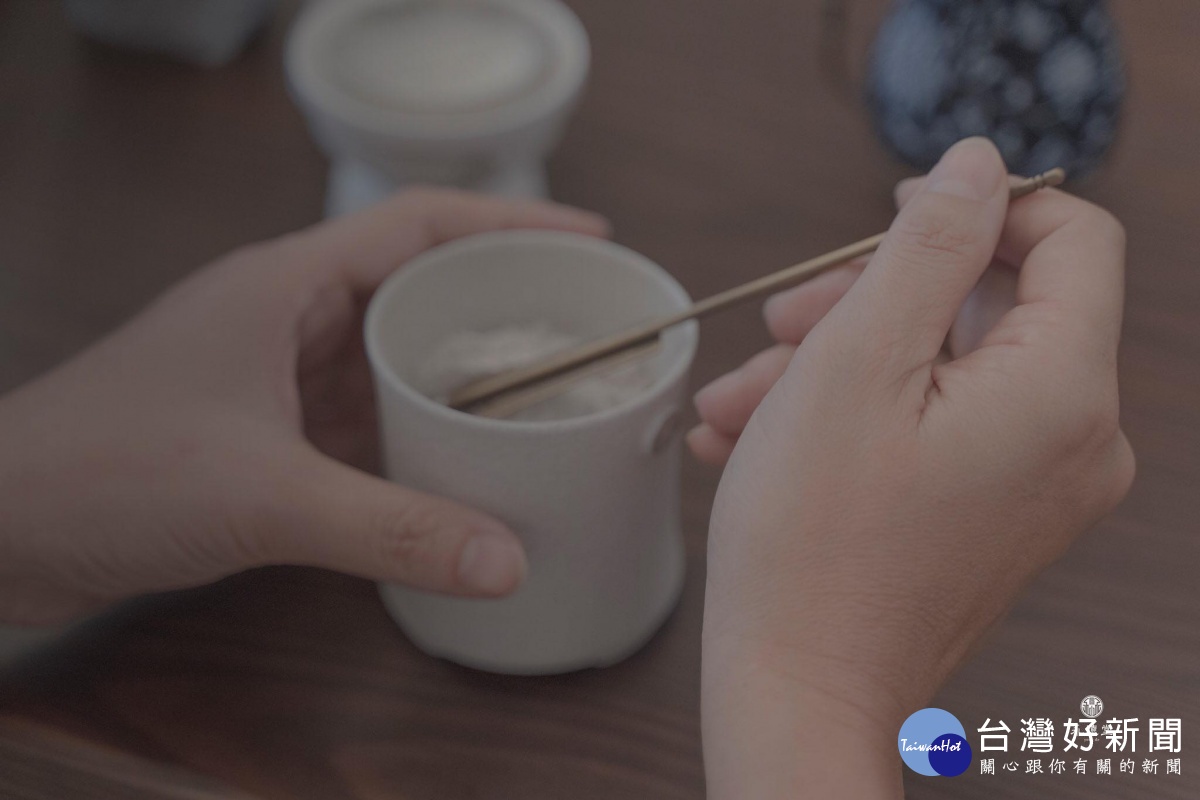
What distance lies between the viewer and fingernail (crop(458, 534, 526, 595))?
16.7 inches

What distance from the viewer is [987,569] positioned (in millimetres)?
385

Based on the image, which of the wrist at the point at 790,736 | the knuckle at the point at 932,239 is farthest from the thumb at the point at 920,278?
the wrist at the point at 790,736

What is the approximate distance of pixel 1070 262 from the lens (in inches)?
16.4

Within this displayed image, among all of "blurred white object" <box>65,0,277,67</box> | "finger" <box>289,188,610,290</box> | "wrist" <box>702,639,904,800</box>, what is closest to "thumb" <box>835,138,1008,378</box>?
"wrist" <box>702,639,904,800</box>

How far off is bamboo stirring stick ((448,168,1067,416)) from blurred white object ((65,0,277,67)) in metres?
0.44

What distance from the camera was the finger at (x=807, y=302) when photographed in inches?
20.6

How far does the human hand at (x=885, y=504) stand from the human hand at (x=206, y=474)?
0.34 ft

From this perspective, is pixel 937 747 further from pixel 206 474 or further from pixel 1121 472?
pixel 206 474

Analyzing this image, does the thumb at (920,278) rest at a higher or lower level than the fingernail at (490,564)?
higher

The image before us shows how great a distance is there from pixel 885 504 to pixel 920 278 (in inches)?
2.9

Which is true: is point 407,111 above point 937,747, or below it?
above

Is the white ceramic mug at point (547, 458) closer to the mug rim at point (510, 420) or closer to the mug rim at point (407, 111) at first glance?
the mug rim at point (510, 420)

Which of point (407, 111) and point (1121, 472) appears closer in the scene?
point (1121, 472)

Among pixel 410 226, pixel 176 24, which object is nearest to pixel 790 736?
pixel 410 226
